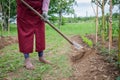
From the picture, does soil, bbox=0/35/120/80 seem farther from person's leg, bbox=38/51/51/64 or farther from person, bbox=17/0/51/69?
person, bbox=17/0/51/69

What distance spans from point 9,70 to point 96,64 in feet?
4.99

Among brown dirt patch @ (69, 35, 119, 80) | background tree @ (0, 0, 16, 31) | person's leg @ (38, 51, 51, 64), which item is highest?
background tree @ (0, 0, 16, 31)

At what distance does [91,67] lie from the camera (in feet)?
15.2

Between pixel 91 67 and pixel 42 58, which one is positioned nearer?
pixel 91 67

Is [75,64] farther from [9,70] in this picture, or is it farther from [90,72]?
[9,70]

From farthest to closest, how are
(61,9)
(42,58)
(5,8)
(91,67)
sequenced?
(61,9)
(5,8)
(42,58)
(91,67)

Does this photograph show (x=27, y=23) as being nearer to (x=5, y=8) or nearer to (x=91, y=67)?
(x=91, y=67)

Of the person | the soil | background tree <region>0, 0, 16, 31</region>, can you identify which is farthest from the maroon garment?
background tree <region>0, 0, 16, 31</region>

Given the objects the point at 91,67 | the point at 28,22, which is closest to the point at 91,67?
the point at 91,67

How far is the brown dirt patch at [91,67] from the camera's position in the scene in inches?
160

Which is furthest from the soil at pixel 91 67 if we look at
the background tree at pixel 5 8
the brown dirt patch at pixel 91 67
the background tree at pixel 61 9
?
the background tree at pixel 61 9

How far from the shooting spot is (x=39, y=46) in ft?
16.2

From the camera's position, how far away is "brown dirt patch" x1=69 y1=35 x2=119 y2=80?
4.07m

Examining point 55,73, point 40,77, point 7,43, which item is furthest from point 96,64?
point 7,43
